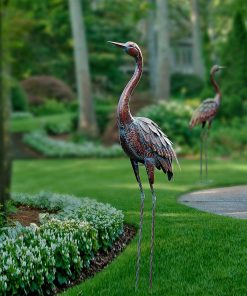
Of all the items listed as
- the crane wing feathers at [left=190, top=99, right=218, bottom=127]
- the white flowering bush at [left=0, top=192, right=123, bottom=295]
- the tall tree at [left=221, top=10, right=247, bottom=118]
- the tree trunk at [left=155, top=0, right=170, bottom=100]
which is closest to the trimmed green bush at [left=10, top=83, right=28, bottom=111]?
the tree trunk at [left=155, top=0, right=170, bottom=100]

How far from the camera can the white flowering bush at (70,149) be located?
926 inches

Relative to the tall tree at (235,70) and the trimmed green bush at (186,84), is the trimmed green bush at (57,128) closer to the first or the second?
the tall tree at (235,70)

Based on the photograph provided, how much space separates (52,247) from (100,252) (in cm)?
124

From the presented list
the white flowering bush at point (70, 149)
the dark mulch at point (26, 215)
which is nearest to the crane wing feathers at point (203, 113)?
the dark mulch at point (26, 215)

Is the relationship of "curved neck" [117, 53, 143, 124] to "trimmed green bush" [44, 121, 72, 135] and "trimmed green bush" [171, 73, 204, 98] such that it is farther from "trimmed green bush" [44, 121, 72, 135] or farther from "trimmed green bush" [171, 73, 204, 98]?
"trimmed green bush" [171, 73, 204, 98]

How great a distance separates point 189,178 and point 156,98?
12.0 metres

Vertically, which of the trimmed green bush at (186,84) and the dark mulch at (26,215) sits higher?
the trimmed green bush at (186,84)

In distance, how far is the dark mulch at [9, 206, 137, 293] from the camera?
8.86m

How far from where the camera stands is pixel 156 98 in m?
27.8

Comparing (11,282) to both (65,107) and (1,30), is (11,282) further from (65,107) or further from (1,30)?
(65,107)

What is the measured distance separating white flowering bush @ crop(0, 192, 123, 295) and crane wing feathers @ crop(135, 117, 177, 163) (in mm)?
1730

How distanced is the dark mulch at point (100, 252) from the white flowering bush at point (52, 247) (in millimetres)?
101

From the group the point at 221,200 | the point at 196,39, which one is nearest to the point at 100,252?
the point at 221,200

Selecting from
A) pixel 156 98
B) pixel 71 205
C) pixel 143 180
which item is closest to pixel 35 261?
pixel 71 205
